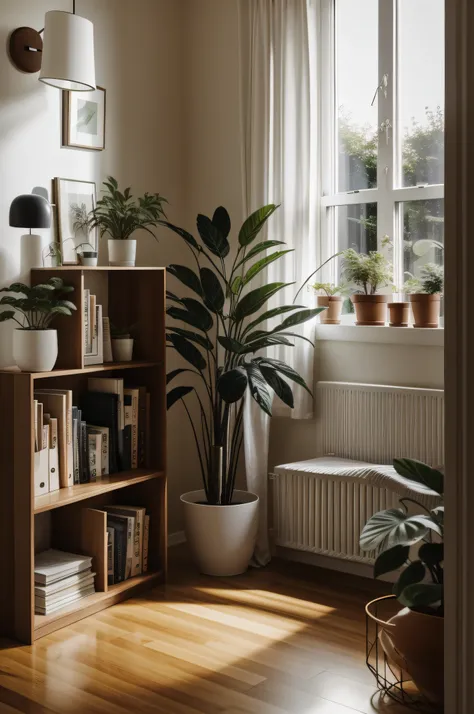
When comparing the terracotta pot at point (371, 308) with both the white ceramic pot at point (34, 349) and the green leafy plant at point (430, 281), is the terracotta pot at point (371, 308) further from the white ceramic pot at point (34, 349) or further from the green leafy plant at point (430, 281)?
the white ceramic pot at point (34, 349)

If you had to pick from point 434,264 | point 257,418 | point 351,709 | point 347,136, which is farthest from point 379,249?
point 351,709

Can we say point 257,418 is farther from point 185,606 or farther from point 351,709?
point 351,709

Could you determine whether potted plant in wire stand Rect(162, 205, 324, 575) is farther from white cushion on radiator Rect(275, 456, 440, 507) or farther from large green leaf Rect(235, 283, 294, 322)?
white cushion on radiator Rect(275, 456, 440, 507)

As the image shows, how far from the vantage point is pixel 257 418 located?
157 inches

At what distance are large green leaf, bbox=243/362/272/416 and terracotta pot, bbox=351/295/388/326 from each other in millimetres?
590

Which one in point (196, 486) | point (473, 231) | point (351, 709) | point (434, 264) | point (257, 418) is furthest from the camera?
point (196, 486)

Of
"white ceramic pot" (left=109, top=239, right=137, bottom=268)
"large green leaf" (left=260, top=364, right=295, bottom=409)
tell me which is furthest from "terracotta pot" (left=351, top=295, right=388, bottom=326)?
"white ceramic pot" (left=109, top=239, right=137, bottom=268)

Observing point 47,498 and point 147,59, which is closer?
point 47,498

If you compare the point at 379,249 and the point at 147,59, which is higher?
the point at 147,59

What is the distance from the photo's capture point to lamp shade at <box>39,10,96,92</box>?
3.20m

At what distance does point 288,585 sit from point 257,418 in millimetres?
779

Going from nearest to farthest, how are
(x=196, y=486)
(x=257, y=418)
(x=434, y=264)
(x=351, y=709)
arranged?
1. (x=351, y=709)
2. (x=434, y=264)
3. (x=257, y=418)
4. (x=196, y=486)

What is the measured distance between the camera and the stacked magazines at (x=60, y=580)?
127 inches

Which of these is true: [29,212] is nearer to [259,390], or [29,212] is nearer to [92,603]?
[259,390]
